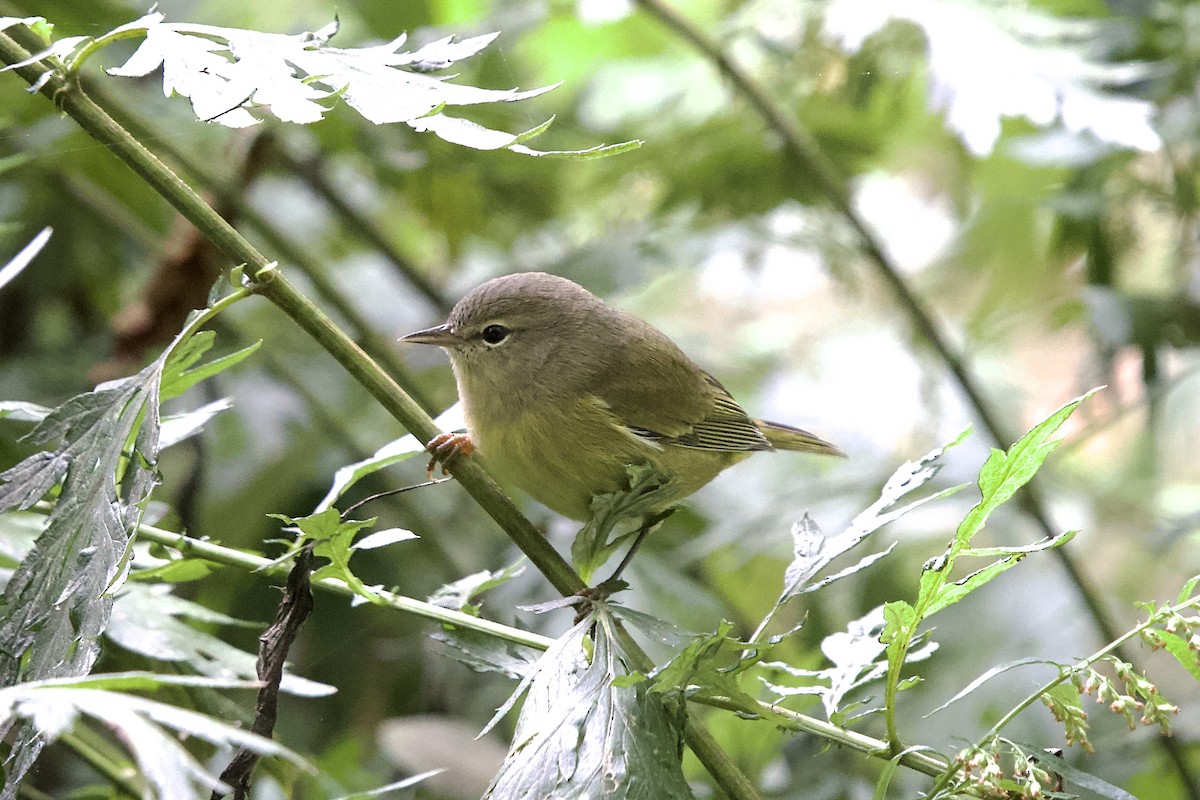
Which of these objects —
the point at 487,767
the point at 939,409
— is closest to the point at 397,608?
the point at 487,767

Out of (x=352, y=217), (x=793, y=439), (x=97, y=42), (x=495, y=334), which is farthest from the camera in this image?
(x=352, y=217)

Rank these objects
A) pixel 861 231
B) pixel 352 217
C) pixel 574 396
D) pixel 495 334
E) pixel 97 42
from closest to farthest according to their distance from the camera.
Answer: pixel 97 42 → pixel 574 396 → pixel 495 334 → pixel 861 231 → pixel 352 217

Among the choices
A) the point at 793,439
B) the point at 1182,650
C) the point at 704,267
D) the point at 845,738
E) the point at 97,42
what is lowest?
the point at 793,439

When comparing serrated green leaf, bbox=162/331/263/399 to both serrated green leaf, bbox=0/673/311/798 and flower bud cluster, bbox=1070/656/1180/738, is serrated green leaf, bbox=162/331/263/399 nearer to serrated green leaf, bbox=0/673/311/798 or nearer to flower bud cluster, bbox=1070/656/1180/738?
serrated green leaf, bbox=0/673/311/798

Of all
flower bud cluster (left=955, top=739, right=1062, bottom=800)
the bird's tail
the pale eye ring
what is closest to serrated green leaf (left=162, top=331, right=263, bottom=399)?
flower bud cluster (left=955, top=739, right=1062, bottom=800)

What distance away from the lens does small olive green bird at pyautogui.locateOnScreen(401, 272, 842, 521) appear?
2.06 m

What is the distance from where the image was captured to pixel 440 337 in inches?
91.0

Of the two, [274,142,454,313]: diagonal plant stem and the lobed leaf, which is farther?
[274,142,454,313]: diagonal plant stem

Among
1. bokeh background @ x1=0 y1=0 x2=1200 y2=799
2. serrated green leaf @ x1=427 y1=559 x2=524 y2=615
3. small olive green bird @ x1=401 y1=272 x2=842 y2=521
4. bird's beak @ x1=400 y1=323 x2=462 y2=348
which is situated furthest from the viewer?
bokeh background @ x1=0 y1=0 x2=1200 y2=799

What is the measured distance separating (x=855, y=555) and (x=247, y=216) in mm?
2019

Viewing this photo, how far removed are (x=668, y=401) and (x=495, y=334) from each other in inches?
16.1

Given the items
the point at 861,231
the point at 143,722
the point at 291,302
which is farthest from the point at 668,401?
the point at 143,722

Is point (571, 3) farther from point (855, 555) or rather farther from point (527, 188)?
point (855, 555)

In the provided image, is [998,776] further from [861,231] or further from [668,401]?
[861,231]
